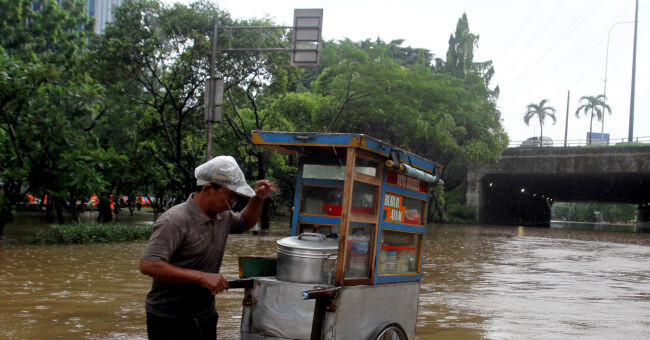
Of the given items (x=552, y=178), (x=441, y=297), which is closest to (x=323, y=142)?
(x=441, y=297)

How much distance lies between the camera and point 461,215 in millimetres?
43562

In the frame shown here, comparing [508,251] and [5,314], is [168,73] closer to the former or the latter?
[508,251]

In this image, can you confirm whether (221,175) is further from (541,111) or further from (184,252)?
(541,111)

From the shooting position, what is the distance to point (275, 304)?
4262 millimetres

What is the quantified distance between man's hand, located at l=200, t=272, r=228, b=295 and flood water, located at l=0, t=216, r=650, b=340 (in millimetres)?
3668

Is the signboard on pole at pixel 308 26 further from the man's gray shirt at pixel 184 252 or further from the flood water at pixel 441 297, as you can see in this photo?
the man's gray shirt at pixel 184 252

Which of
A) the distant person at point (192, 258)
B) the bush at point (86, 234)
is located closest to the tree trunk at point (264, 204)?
the bush at point (86, 234)

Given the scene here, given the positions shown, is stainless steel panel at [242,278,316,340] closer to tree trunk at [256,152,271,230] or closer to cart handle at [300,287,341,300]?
cart handle at [300,287,341,300]

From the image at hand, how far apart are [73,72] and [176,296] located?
2003 centimetres

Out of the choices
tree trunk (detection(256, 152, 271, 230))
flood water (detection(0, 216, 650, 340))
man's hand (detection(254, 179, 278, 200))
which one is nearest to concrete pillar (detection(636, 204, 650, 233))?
tree trunk (detection(256, 152, 271, 230))

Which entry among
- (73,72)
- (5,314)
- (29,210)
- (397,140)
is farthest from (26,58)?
(29,210)

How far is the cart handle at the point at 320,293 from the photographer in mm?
3720

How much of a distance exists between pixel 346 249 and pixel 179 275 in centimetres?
167

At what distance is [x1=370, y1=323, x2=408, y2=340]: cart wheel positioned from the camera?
4.36m
